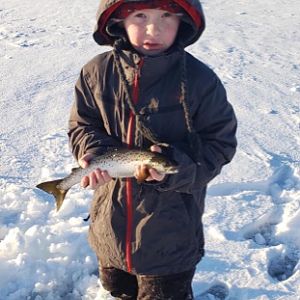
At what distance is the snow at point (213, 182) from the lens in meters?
3.22

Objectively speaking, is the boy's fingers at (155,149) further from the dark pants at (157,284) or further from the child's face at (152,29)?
the dark pants at (157,284)

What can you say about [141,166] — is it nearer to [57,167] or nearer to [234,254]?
[234,254]

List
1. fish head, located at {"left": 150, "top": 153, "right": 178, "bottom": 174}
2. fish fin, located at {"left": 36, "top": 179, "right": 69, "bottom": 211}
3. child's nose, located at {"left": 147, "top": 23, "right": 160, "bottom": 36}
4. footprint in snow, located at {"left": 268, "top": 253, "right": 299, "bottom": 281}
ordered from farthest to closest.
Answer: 1. footprint in snow, located at {"left": 268, "top": 253, "right": 299, "bottom": 281}
2. fish fin, located at {"left": 36, "top": 179, "right": 69, "bottom": 211}
3. child's nose, located at {"left": 147, "top": 23, "right": 160, "bottom": 36}
4. fish head, located at {"left": 150, "top": 153, "right": 178, "bottom": 174}

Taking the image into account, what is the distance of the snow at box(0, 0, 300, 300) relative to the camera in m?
3.22

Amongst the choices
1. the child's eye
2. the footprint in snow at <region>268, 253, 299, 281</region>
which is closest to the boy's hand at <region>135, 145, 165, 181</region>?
the child's eye

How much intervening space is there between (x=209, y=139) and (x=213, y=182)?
6.56 feet

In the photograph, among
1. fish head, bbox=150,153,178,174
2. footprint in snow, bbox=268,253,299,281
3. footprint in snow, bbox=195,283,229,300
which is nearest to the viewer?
fish head, bbox=150,153,178,174

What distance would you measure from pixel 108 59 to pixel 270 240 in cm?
189

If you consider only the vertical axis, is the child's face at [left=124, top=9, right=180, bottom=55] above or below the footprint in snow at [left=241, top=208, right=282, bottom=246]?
above

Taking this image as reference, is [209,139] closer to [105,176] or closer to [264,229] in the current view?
[105,176]

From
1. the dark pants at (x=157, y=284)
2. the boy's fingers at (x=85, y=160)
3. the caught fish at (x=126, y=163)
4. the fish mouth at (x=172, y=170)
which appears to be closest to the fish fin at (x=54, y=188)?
the caught fish at (x=126, y=163)

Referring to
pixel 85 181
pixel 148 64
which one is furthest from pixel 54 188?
pixel 148 64

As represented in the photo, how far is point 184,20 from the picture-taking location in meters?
2.16

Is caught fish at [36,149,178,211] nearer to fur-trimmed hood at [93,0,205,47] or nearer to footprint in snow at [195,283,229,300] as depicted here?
fur-trimmed hood at [93,0,205,47]
